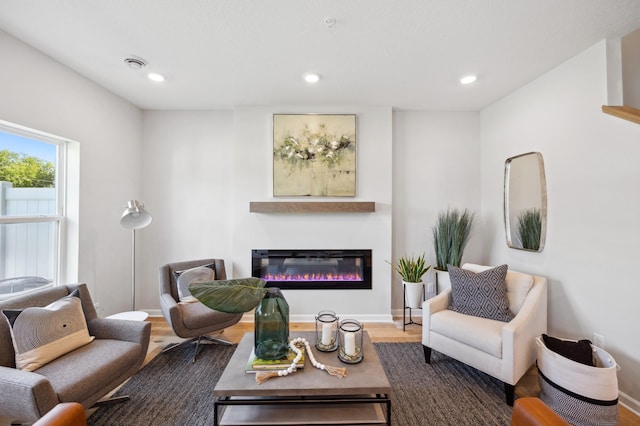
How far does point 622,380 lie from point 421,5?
288 centimetres

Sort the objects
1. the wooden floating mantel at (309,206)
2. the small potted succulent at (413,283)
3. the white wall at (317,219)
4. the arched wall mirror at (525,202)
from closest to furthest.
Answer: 1. the arched wall mirror at (525,202)
2. the small potted succulent at (413,283)
3. the wooden floating mantel at (309,206)
4. the white wall at (317,219)

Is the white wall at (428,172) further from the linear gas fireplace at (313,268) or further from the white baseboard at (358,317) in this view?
the linear gas fireplace at (313,268)

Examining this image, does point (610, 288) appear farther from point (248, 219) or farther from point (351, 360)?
point (248, 219)

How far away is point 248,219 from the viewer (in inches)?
130

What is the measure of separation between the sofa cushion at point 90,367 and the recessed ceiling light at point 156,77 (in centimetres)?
228

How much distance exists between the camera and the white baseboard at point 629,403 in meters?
1.78

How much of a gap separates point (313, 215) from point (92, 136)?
2.43 m

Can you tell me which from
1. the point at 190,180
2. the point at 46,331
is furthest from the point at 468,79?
the point at 46,331

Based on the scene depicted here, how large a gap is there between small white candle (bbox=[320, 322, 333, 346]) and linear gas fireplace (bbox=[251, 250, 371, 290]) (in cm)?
150

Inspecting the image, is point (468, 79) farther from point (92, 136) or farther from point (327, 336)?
point (92, 136)

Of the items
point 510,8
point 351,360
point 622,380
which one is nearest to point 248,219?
point 351,360

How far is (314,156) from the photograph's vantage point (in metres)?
3.26

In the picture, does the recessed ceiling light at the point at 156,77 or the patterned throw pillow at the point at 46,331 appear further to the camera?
the recessed ceiling light at the point at 156,77

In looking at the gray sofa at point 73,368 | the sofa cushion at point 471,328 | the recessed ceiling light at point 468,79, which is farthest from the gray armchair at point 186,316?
the recessed ceiling light at point 468,79
